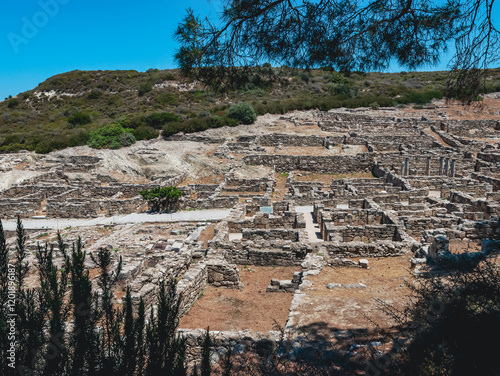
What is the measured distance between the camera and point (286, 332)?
5672 mm

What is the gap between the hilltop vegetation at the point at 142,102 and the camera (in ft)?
107

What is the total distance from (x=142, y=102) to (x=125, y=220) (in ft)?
150

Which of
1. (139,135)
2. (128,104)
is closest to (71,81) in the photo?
(128,104)

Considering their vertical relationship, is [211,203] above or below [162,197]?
below

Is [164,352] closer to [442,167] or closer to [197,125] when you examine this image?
[442,167]

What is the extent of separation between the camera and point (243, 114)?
34625 mm

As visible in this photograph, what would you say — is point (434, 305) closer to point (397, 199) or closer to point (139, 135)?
point (397, 199)

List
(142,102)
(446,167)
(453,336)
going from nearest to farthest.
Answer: (453,336) → (446,167) → (142,102)

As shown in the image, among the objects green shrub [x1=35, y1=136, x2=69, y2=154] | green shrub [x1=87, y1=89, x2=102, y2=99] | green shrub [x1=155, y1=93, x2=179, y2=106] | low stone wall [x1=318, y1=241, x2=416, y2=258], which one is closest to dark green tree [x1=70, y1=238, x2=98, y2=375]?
low stone wall [x1=318, y1=241, x2=416, y2=258]

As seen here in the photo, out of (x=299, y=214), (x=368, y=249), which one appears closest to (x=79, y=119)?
(x=299, y=214)

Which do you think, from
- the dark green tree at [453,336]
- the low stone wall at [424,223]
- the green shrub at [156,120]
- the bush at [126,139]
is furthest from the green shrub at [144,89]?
the dark green tree at [453,336]

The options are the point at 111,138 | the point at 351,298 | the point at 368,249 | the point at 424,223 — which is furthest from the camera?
the point at 111,138

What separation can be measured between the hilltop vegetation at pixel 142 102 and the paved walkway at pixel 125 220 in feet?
25.1

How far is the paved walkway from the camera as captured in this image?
16219mm
